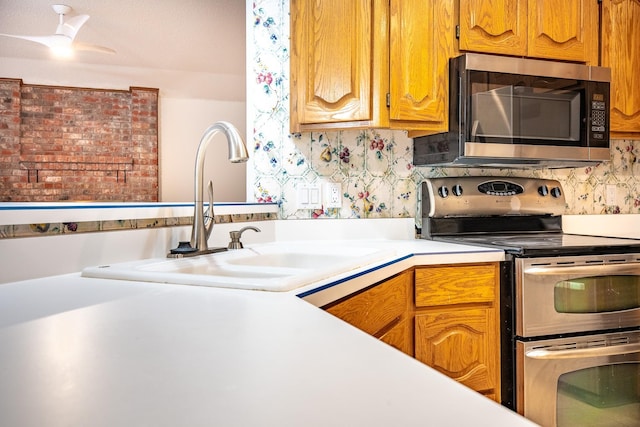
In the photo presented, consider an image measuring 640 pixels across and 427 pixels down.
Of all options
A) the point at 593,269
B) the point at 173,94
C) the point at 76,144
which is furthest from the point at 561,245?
the point at 76,144

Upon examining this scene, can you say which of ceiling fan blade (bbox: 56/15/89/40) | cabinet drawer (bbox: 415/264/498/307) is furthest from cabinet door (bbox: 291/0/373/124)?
ceiling fan blade (bbox: 56/15/89/40)

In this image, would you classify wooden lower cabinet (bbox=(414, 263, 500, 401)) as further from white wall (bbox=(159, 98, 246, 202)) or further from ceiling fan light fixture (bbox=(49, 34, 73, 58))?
ceiling fan light fixture (bbox=(49, 34, 73, 58))

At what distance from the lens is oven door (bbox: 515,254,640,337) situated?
69.0 inches

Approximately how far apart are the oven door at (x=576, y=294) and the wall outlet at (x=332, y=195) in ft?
2.80

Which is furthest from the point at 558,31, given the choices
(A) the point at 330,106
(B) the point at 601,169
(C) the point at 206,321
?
(C) the point at 206,321

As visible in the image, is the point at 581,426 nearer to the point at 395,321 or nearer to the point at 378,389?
the point at 395,321

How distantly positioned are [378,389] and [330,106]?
5.39 ft

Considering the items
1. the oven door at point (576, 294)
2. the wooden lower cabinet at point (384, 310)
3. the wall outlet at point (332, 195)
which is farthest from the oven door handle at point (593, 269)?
the wall outlet at point (332, 195)

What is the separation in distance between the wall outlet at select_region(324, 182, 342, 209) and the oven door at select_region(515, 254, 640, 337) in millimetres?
854

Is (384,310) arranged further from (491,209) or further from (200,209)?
(491,209)

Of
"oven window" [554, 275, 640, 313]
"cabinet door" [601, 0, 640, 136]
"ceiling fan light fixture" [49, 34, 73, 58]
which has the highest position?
"ceiling fan light fixture" [49, 34, 73, 58]

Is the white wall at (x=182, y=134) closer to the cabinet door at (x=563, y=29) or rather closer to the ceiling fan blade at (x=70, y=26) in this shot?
the ceiling fan blade at (x=70, y=26)

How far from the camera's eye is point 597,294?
182cm

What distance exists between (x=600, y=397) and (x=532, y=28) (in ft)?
5.18
